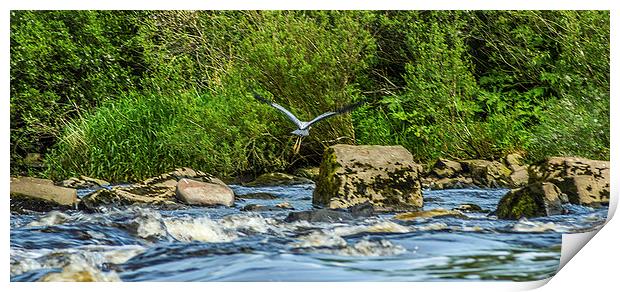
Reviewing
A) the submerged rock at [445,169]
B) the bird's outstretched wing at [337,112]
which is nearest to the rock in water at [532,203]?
the submerged rock at [445,169]

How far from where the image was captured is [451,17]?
10273 mm

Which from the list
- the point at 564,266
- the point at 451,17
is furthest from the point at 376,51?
the point at 564,266

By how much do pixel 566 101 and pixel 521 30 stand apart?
2.03ft

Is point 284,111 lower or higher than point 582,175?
higher

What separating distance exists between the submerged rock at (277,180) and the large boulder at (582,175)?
65.6 inches

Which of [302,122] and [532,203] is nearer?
[532,203]

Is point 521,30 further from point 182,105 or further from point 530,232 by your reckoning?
point 182,105

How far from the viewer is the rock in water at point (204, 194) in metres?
10.1

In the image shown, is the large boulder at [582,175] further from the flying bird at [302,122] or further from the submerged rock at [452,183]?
the flying bird at [302,122]

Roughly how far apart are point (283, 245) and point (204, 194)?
0.75 metres

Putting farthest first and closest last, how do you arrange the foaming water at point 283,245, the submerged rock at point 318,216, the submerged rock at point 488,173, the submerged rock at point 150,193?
the submerged rock at point 488,173
the submerged rock at point 150,193
the submerged rock at point 318,216
the foaming water at point 283,245

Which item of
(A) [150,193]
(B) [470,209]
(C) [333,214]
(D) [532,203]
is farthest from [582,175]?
(A) [150,193]

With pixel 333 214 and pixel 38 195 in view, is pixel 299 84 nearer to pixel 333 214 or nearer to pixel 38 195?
pixel 333 214

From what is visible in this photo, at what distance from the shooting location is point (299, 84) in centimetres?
1024
